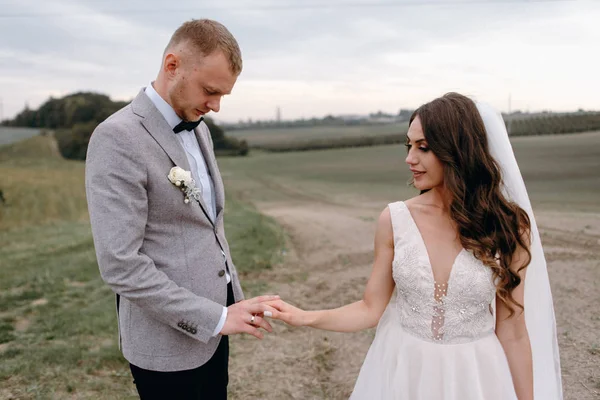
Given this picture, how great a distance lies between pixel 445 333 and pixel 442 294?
194mm

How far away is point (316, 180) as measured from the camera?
112 ft

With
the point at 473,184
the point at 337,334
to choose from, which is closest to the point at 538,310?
the point at 473,184

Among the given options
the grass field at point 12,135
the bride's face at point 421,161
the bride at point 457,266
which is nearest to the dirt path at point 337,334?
the bride at point 457,266

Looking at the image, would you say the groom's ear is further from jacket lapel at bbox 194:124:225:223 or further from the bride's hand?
the bride's hand

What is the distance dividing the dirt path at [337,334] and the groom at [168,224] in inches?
97.5

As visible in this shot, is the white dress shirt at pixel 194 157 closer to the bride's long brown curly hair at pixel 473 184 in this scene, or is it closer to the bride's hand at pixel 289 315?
the bride's hand at pixel 289 315

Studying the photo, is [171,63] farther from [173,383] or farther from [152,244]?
[173,383]

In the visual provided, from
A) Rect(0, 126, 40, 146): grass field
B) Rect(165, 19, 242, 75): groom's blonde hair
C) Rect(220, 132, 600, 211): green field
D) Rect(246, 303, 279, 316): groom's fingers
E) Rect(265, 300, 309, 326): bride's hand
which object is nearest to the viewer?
Rect(165, 19, 242, 75): groom's blonde hair

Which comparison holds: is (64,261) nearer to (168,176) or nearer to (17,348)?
(17,348)

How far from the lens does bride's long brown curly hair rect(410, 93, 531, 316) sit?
2.42 m

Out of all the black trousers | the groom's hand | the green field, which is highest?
the groom's hand

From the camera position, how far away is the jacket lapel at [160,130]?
89.0 inches

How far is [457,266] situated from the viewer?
245 cm

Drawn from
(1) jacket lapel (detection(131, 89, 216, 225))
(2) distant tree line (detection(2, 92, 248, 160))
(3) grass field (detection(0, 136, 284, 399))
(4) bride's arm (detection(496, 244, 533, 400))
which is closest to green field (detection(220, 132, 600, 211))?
(2) distant tree line (detection(2, 92, 248, 160))
